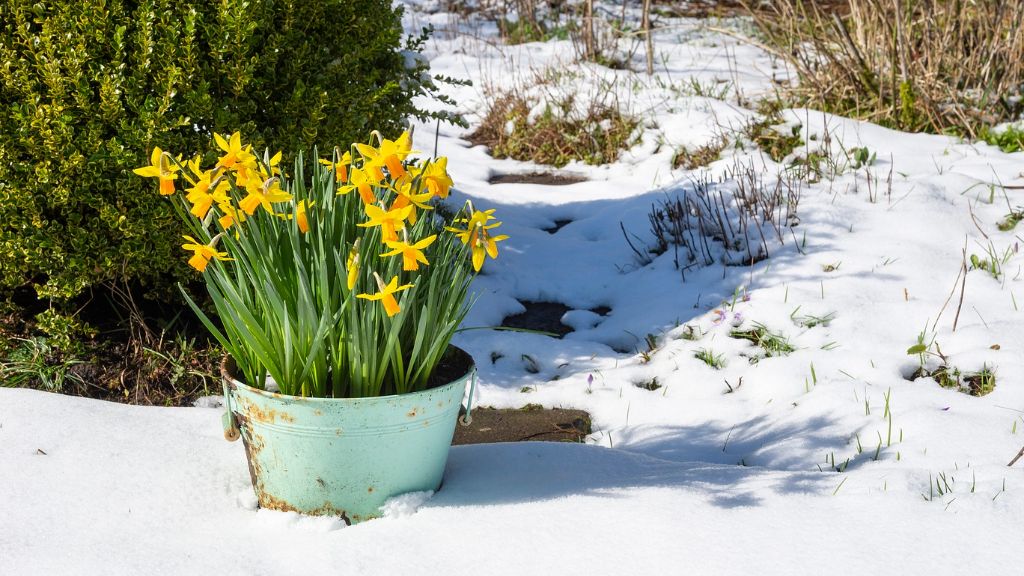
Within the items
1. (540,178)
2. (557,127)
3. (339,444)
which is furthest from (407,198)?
(557,127)

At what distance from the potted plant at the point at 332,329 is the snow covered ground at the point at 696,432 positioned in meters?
0.12

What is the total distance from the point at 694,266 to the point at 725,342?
71cm

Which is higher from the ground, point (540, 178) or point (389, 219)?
point (389, 219)

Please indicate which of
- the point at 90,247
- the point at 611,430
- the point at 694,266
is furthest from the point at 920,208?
the point at 90,247

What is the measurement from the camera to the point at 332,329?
2.01 metres

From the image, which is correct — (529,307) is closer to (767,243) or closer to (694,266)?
(694,266)

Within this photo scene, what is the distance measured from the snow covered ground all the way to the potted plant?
0.39 feet

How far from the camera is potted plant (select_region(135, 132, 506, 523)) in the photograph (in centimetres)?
198

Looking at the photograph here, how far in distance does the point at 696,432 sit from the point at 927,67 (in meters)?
3.48

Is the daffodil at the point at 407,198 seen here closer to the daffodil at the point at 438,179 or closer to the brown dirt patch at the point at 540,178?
the daffodil at the point at 438,179

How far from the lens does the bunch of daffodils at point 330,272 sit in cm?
195

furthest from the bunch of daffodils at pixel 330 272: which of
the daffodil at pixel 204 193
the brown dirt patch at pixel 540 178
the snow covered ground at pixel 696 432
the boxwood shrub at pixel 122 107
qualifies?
the brown dirt patch at pixel 540 178

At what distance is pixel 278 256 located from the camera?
208 cm

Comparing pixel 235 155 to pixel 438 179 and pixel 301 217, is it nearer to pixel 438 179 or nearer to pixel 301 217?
pixel 301 217
